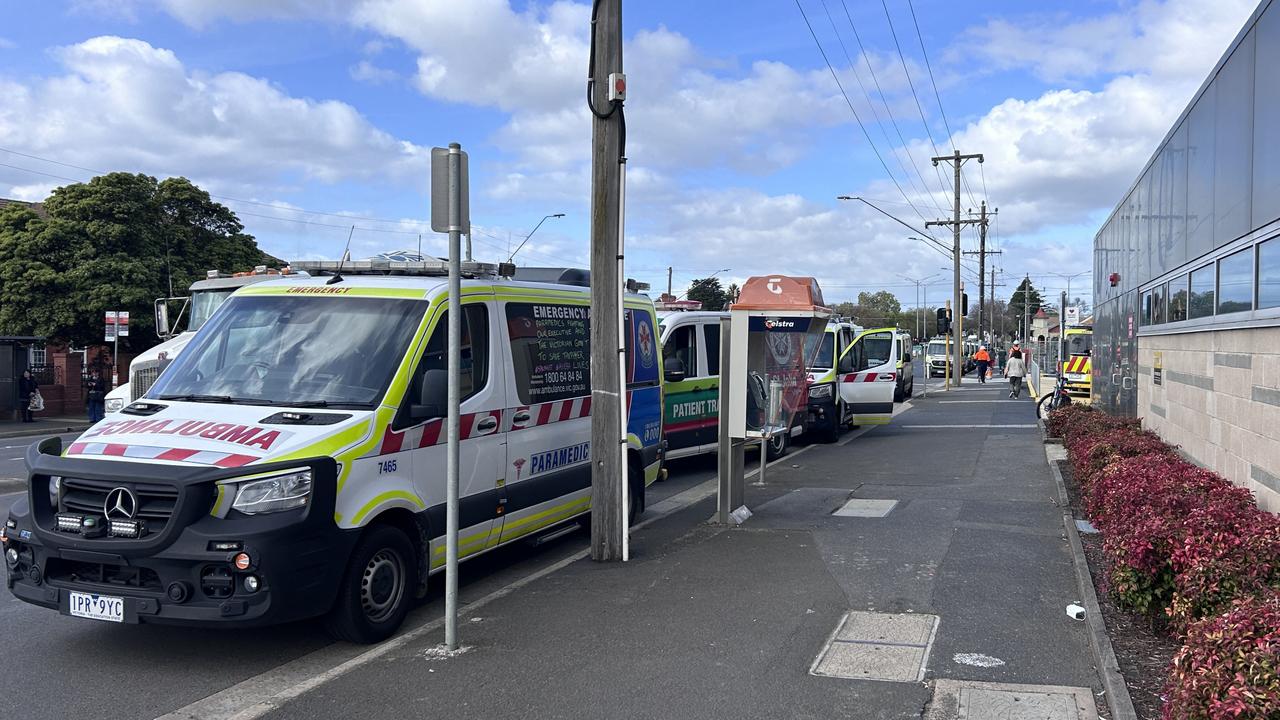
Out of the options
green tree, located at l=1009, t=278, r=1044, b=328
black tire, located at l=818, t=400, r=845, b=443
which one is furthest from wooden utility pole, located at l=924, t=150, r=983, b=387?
green tree, located at l=1009, t=278, r=1044, b=328

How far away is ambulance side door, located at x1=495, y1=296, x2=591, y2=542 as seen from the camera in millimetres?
7484

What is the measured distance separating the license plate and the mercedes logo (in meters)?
0.43

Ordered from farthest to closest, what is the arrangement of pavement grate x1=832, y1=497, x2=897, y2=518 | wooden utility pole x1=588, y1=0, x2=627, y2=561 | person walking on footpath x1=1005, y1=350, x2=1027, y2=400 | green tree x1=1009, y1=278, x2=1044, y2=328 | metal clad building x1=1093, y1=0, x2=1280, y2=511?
green tree x1=1009, y1=278, x2=1044, y2=328, person walking on footpath x1=1005, y1=350, x2=1027, y2=400, pavement grate x1=832, y1=497, x2=897, y2=518, wooden utility pole x1=588, y1=0, x2=627, y2=561, metal clad building x1=1093, y1=0, x2=1280, y2=511

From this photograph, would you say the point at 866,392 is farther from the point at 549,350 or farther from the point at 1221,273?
the point at 549,350

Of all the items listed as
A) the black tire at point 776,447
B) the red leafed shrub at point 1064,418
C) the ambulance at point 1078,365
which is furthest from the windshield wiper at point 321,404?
the ambulance at point 1078,365

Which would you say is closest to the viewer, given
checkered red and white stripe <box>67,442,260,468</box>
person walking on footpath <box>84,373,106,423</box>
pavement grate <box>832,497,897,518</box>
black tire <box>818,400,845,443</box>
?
checkered red and white stripe <box>67,442,260,468</box>

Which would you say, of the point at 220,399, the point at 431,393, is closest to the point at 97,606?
the point at 220,399

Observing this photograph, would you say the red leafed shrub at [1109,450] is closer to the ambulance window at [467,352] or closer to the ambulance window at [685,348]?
the ambulance window at [685,348]

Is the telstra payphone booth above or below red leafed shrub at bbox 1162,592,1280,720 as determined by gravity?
above

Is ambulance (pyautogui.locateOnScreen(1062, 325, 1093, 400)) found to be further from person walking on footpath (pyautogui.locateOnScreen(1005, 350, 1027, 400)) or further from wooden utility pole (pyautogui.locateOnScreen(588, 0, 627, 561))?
wooden utility pole (pyautogui.locateOnScreen(588, 0, 627, 561))

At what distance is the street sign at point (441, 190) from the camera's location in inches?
222

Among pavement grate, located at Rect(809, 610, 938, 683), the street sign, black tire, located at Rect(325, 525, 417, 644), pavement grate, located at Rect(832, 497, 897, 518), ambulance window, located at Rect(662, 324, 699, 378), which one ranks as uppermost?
the street sign

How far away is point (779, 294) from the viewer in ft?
37.2

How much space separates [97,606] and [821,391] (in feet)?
47.0
